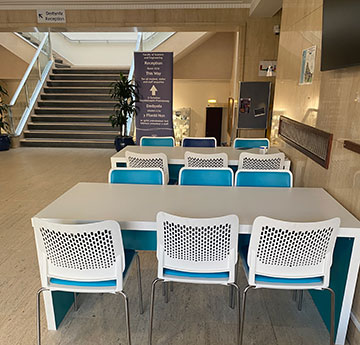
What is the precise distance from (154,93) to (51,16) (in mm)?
2536

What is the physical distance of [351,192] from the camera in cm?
191

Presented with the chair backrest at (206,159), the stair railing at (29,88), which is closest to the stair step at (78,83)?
the stair railing at (29,88)

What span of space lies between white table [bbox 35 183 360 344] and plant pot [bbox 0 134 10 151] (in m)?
6.11

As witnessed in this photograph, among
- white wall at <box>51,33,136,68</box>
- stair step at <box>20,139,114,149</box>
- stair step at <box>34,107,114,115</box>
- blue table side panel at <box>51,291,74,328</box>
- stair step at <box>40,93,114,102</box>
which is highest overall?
white wall at <box>51,33,136,68</box>

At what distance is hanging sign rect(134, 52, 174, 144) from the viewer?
6770mm

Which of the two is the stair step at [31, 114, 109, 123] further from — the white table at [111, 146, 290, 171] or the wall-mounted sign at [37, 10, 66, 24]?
the white table at [111, 146, 290, 171]

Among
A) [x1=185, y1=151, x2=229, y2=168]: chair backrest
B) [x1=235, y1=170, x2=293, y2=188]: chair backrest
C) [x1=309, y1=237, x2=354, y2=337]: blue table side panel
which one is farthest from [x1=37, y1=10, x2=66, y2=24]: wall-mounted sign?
[x1=309, y1=237, x2=354, y2=337]: blue table side panel

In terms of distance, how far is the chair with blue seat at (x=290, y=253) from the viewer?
1480mm

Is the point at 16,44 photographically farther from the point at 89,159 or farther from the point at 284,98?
the point at 284,98

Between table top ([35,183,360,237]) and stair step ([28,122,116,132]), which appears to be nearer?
table top ([35,183,360,237])

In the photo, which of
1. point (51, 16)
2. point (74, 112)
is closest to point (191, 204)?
point (51, 16)

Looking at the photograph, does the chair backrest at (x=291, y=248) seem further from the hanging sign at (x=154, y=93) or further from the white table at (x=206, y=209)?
the hanging sign at (x=154, y=93)

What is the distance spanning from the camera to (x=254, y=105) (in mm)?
6082

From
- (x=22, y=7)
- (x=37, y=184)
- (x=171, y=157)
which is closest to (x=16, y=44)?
(x=22, y=7)
